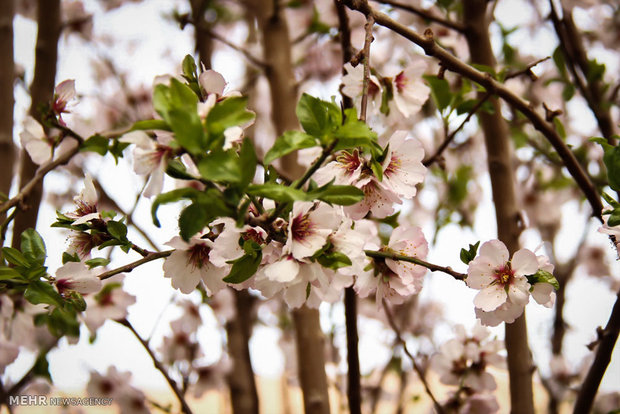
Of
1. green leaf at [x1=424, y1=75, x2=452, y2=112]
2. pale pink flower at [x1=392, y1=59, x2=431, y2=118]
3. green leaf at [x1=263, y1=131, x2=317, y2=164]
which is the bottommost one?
green leaf at [x1=263, y1=131, x2=317, y2=164]

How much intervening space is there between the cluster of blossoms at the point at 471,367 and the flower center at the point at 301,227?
0.59 metres

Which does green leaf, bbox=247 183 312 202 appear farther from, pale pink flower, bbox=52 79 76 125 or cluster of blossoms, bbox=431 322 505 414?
cluster of blossoms, bbox=431 322 505 414

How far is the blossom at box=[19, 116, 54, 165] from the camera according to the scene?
2.36 feet

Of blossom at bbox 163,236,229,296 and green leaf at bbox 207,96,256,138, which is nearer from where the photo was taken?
green leaf at bbox 207,96,256,138

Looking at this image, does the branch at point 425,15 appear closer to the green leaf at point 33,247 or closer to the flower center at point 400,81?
the flower center at point 400,81

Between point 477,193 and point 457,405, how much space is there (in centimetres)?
92

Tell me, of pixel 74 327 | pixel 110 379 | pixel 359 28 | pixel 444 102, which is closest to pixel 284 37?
pixel 359 28

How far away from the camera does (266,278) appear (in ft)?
1.46

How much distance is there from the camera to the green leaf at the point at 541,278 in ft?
1.73

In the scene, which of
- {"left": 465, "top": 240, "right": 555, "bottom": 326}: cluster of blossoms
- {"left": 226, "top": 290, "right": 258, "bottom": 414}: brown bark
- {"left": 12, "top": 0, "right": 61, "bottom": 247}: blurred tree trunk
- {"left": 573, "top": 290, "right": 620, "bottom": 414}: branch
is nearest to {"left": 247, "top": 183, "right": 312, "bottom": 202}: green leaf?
{"left": 465, "top": 240, "right": 555, "bottom": 326}: cluster of blossoms

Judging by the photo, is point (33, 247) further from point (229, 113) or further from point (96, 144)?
point (229, 113)

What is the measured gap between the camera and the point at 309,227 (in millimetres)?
443

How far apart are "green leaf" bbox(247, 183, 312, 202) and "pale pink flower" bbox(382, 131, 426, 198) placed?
0.47 ft

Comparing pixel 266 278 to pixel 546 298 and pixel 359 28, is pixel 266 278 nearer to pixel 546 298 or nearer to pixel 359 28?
pixel 546 298
